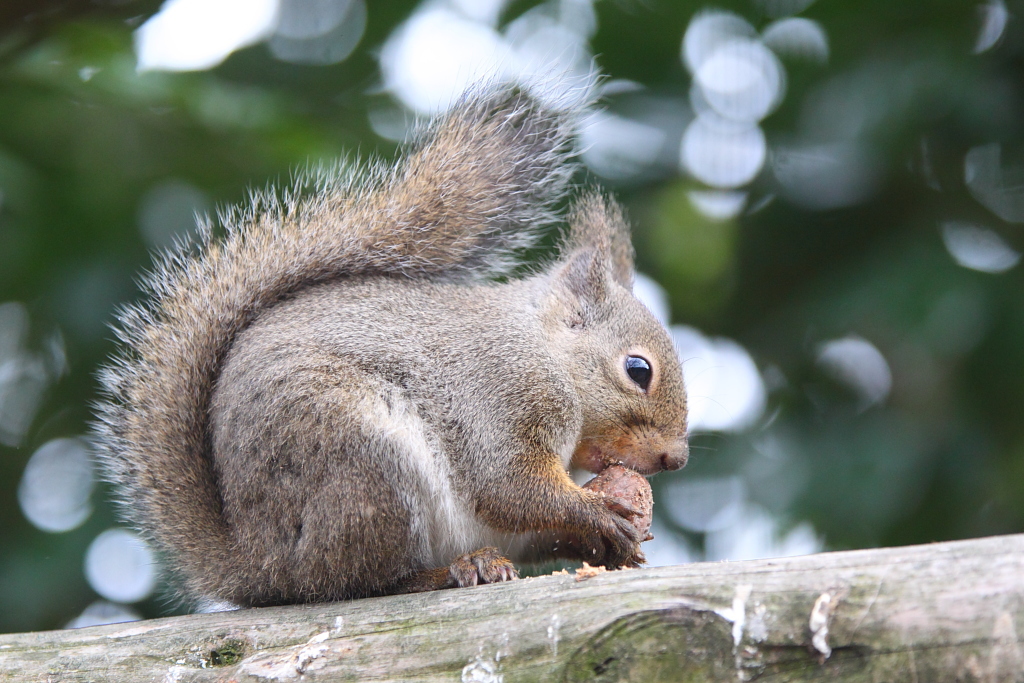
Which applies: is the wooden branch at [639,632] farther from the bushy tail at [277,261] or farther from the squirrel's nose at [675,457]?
the squirrel's nose at [675,457]

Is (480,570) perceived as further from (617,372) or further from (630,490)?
(617,372)

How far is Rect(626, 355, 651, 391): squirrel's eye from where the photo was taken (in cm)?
241

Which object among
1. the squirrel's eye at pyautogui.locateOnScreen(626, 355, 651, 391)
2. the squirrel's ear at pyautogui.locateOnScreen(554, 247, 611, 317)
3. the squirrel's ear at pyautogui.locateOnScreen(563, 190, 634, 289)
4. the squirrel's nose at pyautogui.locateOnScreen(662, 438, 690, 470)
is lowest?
the squirrel's nose at pyautogui.locateOnScreen(662, 438, 690, 470)

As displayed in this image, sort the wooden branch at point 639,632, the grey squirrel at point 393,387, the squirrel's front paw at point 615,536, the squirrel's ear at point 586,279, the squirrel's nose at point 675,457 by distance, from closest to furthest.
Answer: the wooden branch at point 639,632 → the grey squirrel at point 393,387 → the squirrel's front paw at point 615,536 → the squirrel's nose at point 675,457 → the squirrel's ear at point 586,279

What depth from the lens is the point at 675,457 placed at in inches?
92.4

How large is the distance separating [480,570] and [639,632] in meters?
0.55

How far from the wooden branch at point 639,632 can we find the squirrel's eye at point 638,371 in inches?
33.3

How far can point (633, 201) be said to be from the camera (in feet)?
12.0

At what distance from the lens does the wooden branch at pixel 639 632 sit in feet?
4.16

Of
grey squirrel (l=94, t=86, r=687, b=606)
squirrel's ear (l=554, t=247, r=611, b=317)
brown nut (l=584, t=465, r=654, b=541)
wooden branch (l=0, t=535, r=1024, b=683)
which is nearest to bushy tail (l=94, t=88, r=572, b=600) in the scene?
grey squirrel (l=94, t=86, r=687, b=606)

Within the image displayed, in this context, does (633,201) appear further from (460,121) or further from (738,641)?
(738,641)

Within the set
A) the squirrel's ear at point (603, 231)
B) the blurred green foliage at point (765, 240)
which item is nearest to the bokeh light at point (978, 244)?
the blurred green foliage at point (765, 240)

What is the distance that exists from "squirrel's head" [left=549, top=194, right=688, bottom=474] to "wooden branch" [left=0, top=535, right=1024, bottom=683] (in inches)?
29.0

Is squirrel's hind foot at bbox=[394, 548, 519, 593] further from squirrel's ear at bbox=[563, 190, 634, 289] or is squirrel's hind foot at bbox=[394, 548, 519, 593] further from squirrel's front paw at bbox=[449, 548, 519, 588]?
squirrel's ear at bbox=[563, 190, 634, 289]
